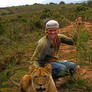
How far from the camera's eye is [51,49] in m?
4.07

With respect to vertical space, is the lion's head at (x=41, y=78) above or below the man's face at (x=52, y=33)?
below

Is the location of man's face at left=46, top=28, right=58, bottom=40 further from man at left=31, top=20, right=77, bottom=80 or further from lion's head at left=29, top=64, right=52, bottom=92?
lion's head at left=29, top=64, right=52, bottom=92

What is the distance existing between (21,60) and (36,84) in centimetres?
353

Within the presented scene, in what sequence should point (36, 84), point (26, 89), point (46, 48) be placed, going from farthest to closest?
point (46, 48)
point (26, 89)
point (36, 84)

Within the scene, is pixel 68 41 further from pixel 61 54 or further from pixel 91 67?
pixel 61 54

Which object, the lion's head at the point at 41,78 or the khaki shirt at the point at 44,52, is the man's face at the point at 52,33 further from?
the lion's head at the point at 41,78

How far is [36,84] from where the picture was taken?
10.0 feet

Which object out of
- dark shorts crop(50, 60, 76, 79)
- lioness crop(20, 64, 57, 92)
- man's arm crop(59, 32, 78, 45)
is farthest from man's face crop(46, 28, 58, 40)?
lioness crop(20, 64, 57, 92)

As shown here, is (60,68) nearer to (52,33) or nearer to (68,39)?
(68,39)

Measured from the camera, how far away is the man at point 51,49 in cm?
383

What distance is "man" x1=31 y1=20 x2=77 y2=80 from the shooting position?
383cm

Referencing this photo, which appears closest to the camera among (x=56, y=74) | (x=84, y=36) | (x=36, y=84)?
(x=36, y=84)

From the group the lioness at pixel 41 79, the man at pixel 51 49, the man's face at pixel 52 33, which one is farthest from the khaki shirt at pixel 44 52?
the lioness at pixel 41 79

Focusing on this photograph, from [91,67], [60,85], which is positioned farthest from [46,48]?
[91,67]
